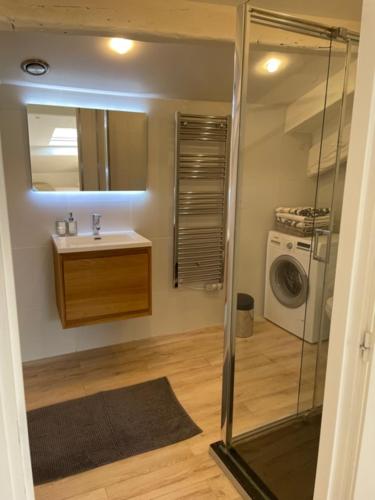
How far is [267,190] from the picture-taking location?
11.2 ft

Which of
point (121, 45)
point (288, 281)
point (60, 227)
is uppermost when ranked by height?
point (121, 45)

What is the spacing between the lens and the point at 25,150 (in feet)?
8.34

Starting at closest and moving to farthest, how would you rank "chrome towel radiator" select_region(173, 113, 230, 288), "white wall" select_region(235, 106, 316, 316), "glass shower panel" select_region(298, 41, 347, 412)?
"glass shower panel" select_region(298, 41, 347, 412)
"chrome towel radiator" select_region(173, 113, 230, 288)
"white wall" select_region(235, 106, 316, 316)

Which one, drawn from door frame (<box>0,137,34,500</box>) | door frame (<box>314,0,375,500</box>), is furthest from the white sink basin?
door frame (<box>314,0,375,500</box>)

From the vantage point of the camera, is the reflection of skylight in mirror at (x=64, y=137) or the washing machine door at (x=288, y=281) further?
the washing machine door at (x=288, y=281)

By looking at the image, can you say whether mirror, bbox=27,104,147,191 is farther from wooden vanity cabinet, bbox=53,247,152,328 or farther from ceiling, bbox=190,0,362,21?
ceiling, bbox=190,0,362,21

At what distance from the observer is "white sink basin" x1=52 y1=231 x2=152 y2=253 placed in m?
2.36

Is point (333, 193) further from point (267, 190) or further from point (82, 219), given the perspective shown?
point (82, 219)

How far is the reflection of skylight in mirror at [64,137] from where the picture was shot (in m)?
2.59

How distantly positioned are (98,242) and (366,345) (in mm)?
1939

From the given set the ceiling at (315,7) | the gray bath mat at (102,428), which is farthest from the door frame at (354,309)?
the gray bath mat at (102,428)

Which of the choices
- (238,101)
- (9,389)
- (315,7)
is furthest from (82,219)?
(9,389)

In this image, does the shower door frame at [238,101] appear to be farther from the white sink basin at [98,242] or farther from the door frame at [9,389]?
the door frame at [9,389]

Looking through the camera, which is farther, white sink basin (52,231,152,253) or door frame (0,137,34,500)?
white sink basin (52,231,152,253)
